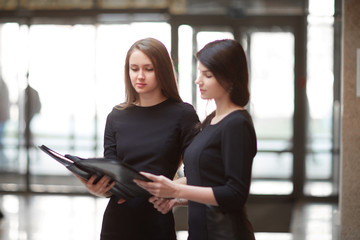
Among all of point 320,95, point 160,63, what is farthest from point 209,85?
A: point 320,95

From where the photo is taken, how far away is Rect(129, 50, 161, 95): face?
2.06 meters

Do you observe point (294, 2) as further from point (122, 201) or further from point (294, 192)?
A: point (122, 201)

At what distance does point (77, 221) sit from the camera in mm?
6574

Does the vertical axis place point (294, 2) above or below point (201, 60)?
above

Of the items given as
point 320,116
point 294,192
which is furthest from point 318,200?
point 320,116

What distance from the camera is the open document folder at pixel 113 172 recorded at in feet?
5.78

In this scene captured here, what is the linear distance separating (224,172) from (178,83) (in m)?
5.43

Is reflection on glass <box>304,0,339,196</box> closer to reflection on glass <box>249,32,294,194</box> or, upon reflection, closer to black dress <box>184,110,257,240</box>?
reflection on glass <box>249,32,294,194</box>

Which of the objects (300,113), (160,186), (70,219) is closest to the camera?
(160,186)

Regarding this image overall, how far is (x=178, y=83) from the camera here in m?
7.17

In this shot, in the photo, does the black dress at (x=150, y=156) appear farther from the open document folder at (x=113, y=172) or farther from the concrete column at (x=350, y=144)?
the concrete column at (x=350, y=144)

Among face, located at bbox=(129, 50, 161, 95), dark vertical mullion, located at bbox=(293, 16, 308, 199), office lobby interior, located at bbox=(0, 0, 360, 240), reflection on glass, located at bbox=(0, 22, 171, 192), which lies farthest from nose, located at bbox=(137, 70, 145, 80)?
reflection on glass, located at bbox=(0, 22, 171, 192)

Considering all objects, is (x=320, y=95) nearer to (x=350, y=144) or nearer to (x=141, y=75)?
(x=350, y=144)

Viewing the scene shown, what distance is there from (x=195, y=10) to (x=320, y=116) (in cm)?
237
